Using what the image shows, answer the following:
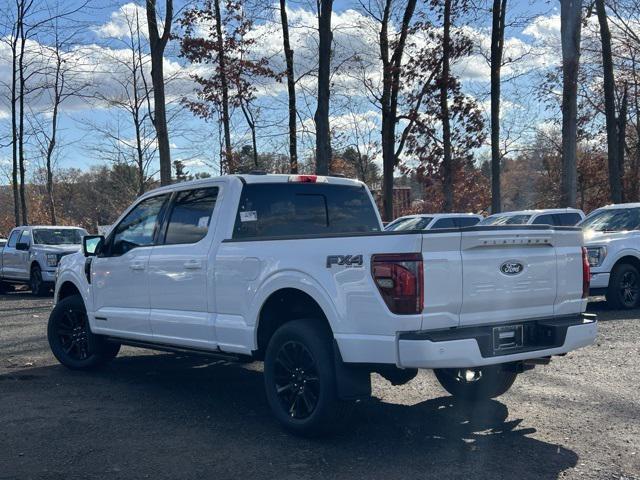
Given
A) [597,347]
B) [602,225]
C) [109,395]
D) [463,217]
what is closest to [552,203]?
[463,217]

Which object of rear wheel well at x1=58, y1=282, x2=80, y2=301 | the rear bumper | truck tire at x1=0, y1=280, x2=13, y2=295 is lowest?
truck tire at x1=0, y1=280, x2=13, y2=295

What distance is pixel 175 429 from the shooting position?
6.14m

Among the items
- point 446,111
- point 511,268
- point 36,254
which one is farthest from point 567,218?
point 36,254

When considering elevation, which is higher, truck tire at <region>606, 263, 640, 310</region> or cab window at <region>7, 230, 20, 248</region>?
cab window at <region>7, 230, 20, 248</region>

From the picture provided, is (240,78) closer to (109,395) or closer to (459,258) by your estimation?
(109,395)

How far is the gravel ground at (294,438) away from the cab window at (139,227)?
1.47m

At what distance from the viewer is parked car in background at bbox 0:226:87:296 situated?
63.8ft

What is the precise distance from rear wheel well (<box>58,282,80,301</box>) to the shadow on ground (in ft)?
4.77

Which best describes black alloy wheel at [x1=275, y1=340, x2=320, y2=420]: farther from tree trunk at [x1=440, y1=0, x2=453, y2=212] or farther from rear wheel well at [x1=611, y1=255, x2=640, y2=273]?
tree trunk at [x1=440, y1=0, x2=453, y2=212]

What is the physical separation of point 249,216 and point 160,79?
13.7 m

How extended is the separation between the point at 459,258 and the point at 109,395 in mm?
4038

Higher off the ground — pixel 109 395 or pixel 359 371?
pixel 359 371

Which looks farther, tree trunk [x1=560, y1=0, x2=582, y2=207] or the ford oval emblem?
tree trunk [x1=560, y1=0, x2=582, y2=207]

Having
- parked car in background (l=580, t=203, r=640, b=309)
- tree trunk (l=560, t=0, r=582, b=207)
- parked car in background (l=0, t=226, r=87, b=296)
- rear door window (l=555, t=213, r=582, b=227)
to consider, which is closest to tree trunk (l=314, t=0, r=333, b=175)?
rear door window (l=555, t=213, r=582, b=227)
